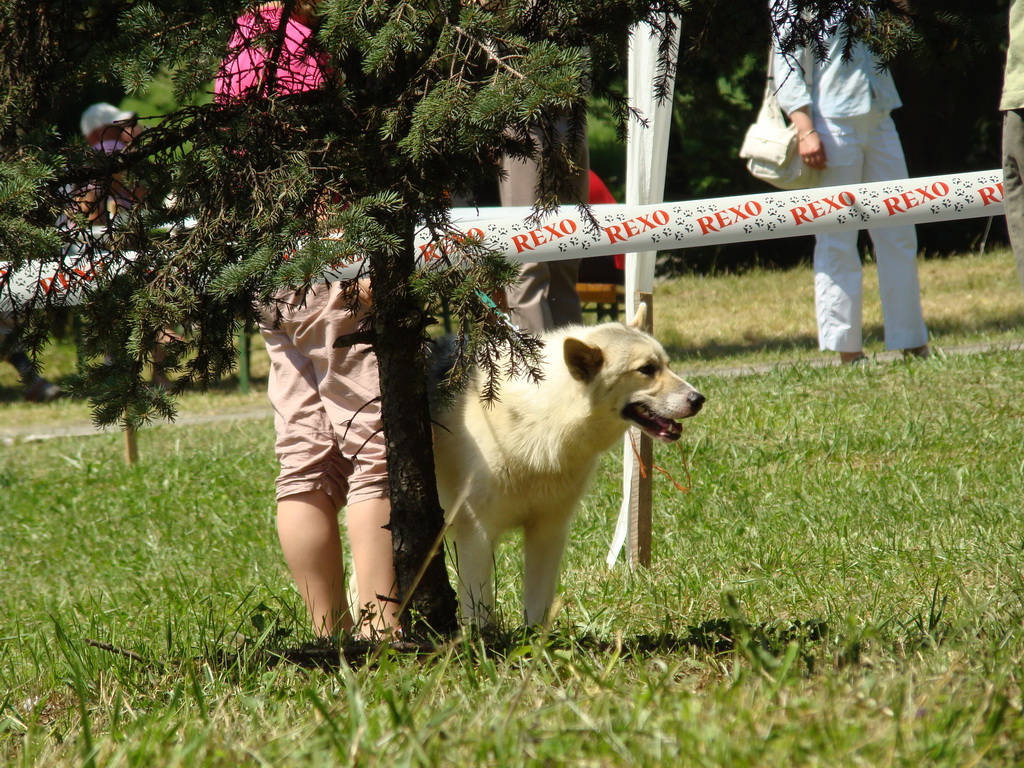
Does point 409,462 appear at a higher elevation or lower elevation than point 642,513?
higher

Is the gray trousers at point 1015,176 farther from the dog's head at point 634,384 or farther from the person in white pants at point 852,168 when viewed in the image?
the person in white pants at point 852,168

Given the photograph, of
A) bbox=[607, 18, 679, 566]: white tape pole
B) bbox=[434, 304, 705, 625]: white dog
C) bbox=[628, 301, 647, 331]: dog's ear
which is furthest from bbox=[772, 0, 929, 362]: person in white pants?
bbox=[434, 304, 705, 625]: white dog

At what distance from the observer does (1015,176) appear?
9.43 ft

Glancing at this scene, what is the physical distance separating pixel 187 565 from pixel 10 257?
3.34 metres

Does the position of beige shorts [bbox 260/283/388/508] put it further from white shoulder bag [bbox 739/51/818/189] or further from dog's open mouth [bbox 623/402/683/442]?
white shoulder bag [bbox 739/51/818/189]

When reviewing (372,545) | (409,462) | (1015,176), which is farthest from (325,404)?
(1015,176)

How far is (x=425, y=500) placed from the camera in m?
2.83

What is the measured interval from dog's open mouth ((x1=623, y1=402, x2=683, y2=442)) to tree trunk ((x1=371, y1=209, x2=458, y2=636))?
97 centimetres

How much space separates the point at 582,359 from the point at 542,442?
315mm

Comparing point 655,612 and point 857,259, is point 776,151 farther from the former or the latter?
point 655,612

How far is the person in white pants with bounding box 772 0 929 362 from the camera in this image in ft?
23.3

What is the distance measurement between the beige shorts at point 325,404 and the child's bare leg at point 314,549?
5 centimetres

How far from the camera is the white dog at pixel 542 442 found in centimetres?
350

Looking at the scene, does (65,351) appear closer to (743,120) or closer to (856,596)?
(743,120)
